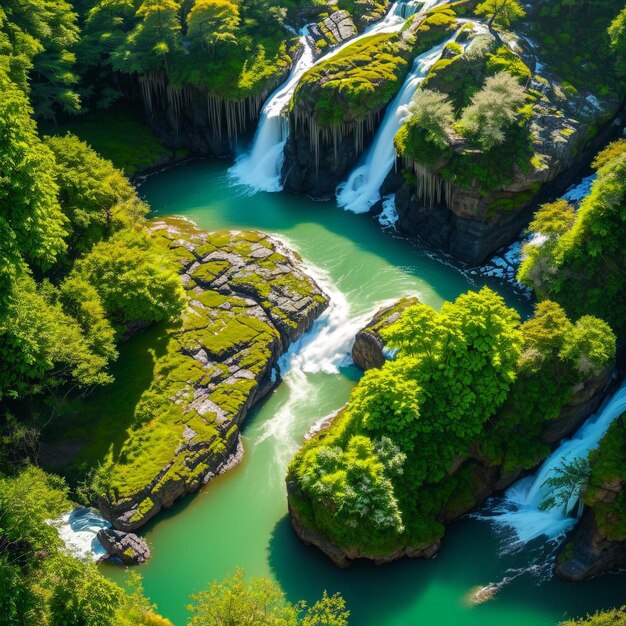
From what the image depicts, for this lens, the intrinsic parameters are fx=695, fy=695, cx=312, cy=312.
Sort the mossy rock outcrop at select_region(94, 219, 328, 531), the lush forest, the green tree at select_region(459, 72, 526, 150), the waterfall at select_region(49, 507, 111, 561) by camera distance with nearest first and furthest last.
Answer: the lush forest → the waterfall at select_region(49, 507, 111, 561) → the mossy rock outcrop at select_region(94, 219, 328, 531) → the green tree at select_region(459, 72, 526, 150)

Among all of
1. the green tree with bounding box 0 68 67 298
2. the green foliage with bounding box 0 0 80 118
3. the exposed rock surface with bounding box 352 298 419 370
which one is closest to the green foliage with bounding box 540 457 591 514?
the exposed rock surface with bounding box 352 298 419 370

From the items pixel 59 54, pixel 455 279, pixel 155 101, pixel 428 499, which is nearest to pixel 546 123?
pixel 455 279

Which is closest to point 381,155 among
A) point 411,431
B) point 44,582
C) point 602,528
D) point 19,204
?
point 19,204

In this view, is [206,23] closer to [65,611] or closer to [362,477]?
[362,477]

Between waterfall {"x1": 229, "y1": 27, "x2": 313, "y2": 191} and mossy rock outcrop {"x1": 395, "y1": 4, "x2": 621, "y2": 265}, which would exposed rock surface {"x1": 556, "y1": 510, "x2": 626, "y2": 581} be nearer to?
mossy rock outcrop {"x1": 395, "y1": 4, "x2": 621, "y2": 265}

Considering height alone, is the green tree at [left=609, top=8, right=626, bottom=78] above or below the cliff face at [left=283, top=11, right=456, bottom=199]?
above

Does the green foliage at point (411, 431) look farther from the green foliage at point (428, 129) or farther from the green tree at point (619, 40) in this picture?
the green tree at point (619, 40)
